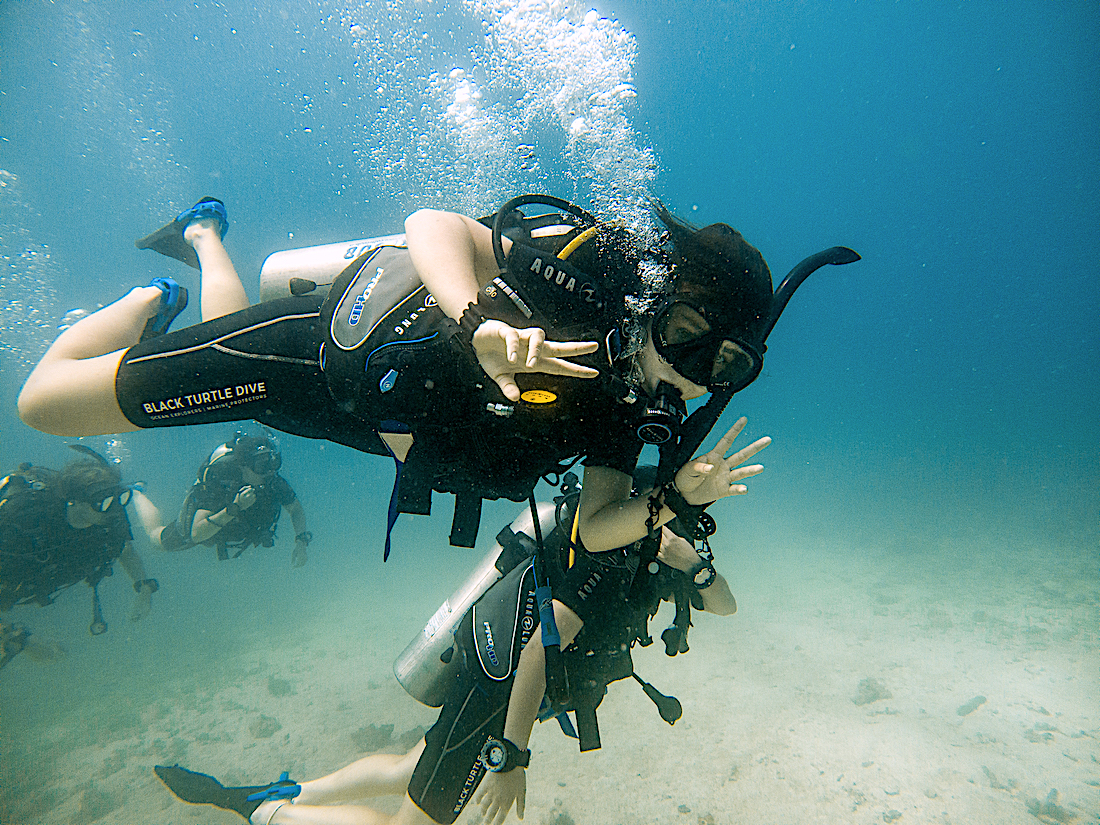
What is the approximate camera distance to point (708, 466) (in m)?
2.04

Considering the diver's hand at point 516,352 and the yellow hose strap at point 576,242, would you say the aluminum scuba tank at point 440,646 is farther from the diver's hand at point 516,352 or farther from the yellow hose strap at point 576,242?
the diver's hand at point 516,352

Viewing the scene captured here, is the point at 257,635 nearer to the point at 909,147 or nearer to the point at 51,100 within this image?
the point at 51,100

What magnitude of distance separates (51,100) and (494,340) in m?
34.9

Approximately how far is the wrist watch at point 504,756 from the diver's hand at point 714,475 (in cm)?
218

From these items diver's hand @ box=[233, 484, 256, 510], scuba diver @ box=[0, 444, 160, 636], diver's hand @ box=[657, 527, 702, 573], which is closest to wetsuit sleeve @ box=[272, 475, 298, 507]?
diver's hand @ box=[233, 484, 256, 510]

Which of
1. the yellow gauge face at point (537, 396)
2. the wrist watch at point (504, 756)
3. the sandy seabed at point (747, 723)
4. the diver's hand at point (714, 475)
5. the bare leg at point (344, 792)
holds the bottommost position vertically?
the sandy seabed at point (747, 723)

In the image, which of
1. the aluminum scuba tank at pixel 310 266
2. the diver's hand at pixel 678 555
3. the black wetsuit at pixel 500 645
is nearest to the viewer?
the aluminum scuba tank at pixel 310 266

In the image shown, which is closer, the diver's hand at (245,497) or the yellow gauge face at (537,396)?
the yellow gauge face at (537,396)

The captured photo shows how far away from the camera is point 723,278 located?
186 centimetres

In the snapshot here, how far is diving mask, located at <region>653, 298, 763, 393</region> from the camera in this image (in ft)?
6.18

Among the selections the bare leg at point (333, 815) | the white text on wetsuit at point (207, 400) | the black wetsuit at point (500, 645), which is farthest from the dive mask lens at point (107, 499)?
the white text on wetsuit at point (207, 400)

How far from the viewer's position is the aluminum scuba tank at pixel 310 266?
2.58 metres

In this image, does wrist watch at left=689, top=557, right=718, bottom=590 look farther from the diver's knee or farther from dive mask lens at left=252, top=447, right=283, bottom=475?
dive mask lens at left=252, top=447, right=283, bottom=475

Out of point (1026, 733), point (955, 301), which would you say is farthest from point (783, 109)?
point (955, 301)
